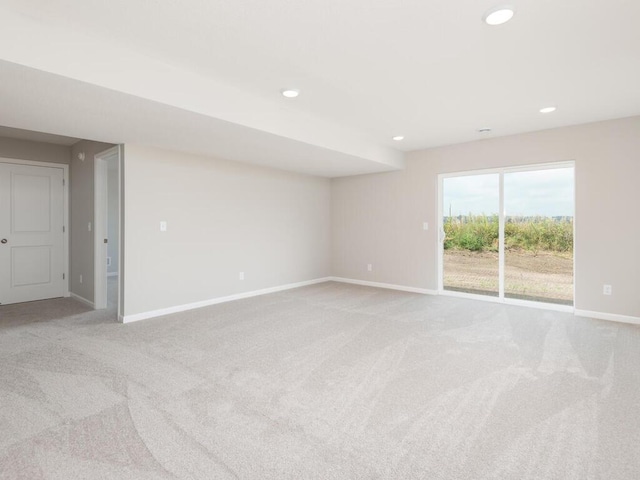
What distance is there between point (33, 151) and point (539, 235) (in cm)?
742

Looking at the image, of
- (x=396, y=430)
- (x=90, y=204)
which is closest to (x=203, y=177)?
(x=90, y=204)

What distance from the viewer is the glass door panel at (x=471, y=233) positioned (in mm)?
5297

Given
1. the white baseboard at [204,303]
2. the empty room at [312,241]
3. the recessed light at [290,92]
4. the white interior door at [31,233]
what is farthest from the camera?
the white interior door at [31,233]

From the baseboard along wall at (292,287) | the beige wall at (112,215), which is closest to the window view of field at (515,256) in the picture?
the baseboard along wall at (292,287)

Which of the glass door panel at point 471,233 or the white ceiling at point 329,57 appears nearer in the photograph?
the white ceiling at point 329,57

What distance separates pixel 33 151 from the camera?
5.27m

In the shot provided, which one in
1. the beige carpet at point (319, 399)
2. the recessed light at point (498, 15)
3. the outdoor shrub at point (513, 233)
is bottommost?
the beige carpet at point (319, 399)

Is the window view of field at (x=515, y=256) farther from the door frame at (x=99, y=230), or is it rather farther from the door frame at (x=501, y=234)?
the door frame at (x=99, y=230)

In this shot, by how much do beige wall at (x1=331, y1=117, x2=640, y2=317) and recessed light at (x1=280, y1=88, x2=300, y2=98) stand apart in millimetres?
3114

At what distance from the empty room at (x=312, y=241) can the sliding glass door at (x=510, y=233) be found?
1.2 inches

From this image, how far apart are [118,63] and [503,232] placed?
499 cm

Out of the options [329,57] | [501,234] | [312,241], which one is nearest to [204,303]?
[312,241]

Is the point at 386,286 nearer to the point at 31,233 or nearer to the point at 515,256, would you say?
the point at 515,256

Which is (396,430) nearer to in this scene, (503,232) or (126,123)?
(126,123)
